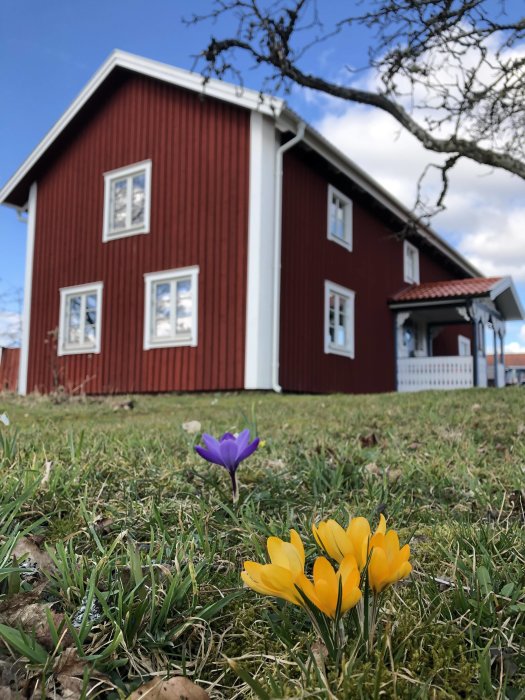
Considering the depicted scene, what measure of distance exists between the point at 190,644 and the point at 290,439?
2.29 meters

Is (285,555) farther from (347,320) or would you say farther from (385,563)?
(347,320)

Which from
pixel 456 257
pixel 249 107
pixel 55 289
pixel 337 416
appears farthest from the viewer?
pixel 456 257

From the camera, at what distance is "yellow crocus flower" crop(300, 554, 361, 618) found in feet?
2.89

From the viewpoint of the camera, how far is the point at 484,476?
102 inches

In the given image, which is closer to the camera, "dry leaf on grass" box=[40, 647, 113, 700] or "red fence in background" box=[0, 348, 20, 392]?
"dry leaf on grass" box=[40, 647, 113, 700]

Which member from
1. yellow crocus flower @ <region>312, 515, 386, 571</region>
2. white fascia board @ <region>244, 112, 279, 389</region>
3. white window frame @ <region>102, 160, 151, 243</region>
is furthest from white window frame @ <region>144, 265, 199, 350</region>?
yellow crocus flower @ <region>312, 515, 386, 571</region>

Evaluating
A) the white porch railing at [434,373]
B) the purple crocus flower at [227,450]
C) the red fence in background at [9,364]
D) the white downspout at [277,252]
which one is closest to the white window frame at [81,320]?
the white downspout at [277,252]

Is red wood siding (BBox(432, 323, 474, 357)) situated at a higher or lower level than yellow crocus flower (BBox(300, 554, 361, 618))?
higher

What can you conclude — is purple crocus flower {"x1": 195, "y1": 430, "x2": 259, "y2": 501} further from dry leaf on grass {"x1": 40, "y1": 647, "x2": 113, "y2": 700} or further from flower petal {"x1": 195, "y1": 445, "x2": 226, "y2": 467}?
dry leaf on grass {"x1": 40, "y1": 647, "x2": 113, "y2": 700}

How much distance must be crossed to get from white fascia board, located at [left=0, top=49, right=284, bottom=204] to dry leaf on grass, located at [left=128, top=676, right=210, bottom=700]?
10.1 m

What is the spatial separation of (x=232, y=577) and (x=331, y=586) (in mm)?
675

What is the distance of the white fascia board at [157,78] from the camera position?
10906 millimetres

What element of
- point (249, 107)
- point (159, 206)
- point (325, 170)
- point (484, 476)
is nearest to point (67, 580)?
point (484, 476)

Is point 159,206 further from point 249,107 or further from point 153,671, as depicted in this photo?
point 153,671
